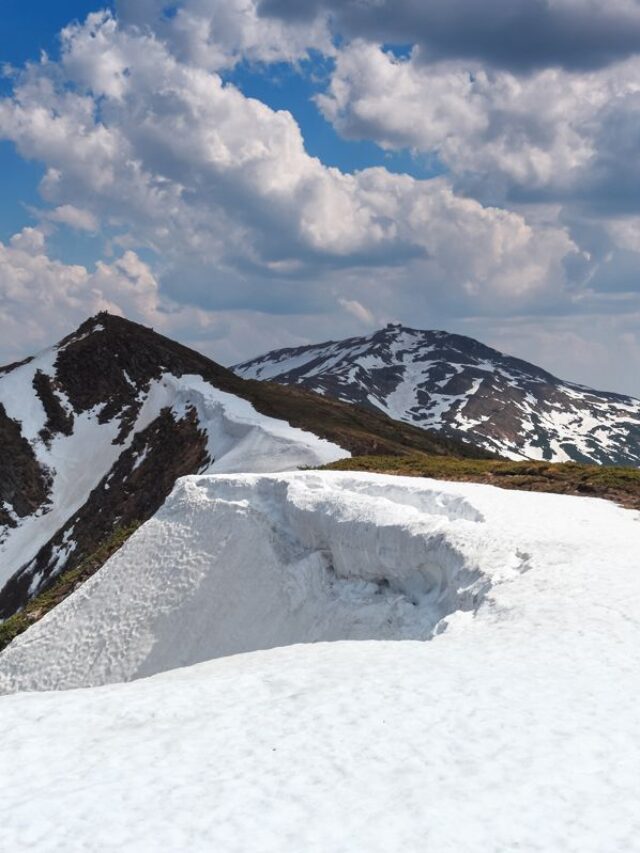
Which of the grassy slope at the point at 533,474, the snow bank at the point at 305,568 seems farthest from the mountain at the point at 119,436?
the snow bank at the point at 305,568

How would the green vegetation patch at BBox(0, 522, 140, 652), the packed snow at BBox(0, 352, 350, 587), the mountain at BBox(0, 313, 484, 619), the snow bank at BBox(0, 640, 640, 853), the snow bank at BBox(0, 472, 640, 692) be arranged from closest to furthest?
the snow bank at BBox(0, 640, 640, 853) < the snow bank at BBox(0, 472, 640, 692) < the green vegetation patch at BBox(0, 522, 140, 652) < the packed snow at BBox(0, 352, 350, 587) < the mountain at BBox(0, 313, 484, 619)

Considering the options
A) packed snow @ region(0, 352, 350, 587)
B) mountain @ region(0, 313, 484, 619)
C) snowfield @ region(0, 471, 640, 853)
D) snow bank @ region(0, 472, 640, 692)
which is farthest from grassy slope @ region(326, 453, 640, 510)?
mountain @ region(0, 313, 484, 619)

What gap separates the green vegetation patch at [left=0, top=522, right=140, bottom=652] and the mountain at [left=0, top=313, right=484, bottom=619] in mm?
15772

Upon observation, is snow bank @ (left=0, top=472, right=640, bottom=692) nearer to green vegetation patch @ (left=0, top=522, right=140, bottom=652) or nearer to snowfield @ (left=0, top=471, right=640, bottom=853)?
→ snowfield @ (left=0, top=471, right=640, bottom=853)

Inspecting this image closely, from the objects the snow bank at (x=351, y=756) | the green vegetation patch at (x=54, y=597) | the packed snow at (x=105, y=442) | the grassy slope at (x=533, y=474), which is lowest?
the green vegetation patch at (x=54, y=597)

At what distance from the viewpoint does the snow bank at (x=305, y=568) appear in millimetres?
19672

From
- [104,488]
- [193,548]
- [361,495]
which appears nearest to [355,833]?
[361,495]

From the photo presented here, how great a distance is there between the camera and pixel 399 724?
10281 mm

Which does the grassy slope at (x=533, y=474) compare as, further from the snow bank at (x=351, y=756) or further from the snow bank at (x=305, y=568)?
the snow bank at (x=351, y=756)

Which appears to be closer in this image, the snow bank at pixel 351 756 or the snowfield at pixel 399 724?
the snow bank at pixel 351 756

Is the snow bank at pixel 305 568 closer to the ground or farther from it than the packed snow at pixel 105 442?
closer to the ground

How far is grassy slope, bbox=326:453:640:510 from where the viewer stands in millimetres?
31719

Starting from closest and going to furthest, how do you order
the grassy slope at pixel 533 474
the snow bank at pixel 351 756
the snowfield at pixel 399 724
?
the snow bank at pixel 351 756
the snowfield at pixel 399 724
the grassy slope at pixel 533 474

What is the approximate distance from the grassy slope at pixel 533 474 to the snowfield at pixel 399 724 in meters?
7.24
